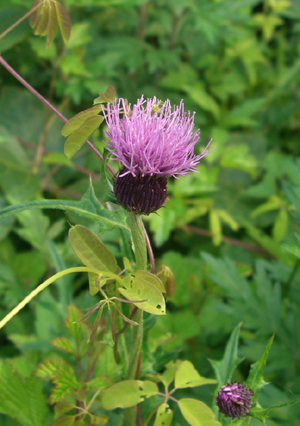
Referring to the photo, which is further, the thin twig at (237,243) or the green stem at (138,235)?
the thin twig at (237,243)

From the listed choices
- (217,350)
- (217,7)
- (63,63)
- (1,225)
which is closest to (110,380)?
(217,350)

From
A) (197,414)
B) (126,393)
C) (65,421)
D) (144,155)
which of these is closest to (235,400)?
(197,414)

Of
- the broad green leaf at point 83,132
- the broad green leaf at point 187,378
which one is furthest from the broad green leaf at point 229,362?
the broad green leaf at point 83,132

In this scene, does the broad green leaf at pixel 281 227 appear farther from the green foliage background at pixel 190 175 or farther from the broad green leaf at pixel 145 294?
the broad green leaf at pixel 145 294

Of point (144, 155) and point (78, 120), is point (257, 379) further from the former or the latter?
point (78, 120)

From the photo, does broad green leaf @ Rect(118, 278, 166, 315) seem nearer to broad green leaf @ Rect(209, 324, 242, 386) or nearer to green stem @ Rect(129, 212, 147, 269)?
green stem @ Rect(129, 212, 147, 269)
